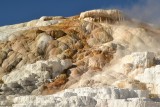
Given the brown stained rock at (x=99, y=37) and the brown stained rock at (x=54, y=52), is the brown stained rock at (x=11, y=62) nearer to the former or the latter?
the brown stained rock at (x=54, y=52)

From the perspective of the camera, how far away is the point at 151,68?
89.4 feet

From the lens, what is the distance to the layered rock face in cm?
2650

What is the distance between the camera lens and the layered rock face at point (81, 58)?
2650 cm

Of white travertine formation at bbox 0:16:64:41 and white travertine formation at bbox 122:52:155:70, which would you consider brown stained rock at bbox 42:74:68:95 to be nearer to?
white travertine formation at bbox 122:52:155:70

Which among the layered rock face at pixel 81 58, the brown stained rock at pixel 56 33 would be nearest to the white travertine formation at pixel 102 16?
the layered rock face at pixel 81 58

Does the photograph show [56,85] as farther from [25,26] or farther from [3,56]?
[25,26]

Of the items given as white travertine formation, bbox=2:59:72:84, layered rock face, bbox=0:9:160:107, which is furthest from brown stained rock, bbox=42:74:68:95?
white travertine formation, bbox=2:59:72:84

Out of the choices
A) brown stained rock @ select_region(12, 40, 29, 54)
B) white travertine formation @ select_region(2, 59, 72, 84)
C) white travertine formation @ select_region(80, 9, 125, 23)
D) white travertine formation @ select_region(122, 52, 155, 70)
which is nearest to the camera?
white travertine formation @ select_region(122, 52, 155, 70)

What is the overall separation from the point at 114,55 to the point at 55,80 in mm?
4127

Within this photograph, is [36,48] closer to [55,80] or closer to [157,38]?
[55,80]

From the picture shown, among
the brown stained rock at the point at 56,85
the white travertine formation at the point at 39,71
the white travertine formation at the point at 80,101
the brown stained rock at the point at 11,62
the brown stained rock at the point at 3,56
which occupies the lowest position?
the white travertine formation at the point at 80,101

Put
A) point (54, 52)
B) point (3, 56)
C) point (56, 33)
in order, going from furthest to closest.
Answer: point (56, 33)
point (3, 56)
point (54, 52)

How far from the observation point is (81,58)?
103 ft

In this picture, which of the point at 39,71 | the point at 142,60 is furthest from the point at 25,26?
the point at 142,60
